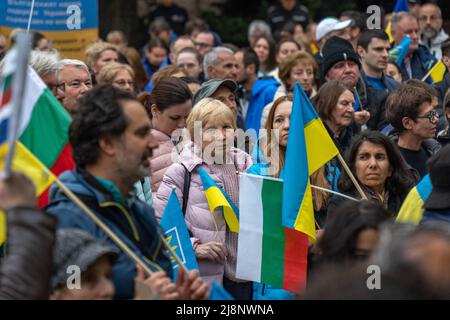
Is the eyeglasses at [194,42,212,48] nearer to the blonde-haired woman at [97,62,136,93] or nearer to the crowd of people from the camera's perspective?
the crowd of people

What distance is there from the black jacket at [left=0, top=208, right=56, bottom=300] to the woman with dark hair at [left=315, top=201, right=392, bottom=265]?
1.20 metres

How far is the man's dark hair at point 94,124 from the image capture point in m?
5.00

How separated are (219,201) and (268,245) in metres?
0.44

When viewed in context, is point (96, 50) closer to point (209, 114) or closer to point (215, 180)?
point (209, 114)

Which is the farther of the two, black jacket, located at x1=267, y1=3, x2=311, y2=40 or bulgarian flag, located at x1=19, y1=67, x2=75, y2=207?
black jacket, located at x1=267, y1=3, x2=311, y2=40

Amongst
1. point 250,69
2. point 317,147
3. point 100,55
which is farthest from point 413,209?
point 250,69

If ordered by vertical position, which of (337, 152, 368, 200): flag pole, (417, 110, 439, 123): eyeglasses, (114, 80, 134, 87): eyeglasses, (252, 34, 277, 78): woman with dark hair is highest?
(252, 34, 277, 78): woman with dark hair

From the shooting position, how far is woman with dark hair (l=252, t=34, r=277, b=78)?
14.5m

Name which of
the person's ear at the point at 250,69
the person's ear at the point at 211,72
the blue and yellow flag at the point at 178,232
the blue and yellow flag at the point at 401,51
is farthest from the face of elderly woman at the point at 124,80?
the blue and yellow flag at the point at 401,51

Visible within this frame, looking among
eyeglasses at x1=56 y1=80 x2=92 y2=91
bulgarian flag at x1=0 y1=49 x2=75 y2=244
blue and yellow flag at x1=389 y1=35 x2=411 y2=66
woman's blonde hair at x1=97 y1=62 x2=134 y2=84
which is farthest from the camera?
blue and yellow flag at x1=389 y1=35 x2=411 y2=66

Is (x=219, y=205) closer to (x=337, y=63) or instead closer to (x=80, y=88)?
(x=80, y=88)

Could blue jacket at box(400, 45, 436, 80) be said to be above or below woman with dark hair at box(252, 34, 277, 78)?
below

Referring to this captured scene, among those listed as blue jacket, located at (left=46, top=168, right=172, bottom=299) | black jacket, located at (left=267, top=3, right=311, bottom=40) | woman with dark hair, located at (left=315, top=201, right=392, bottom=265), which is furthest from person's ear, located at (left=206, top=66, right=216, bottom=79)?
woman with dark hair, located at (left=315, top=201, right=392, bottom=265)
